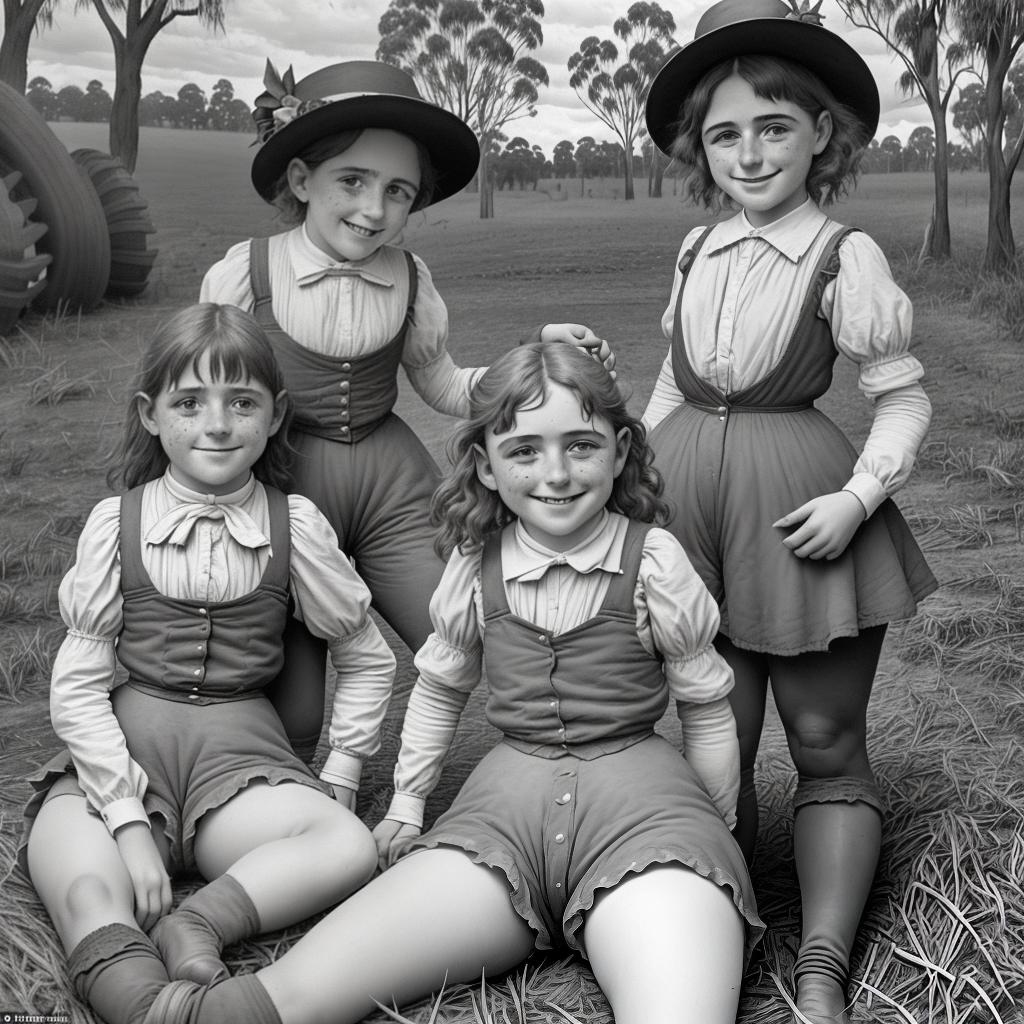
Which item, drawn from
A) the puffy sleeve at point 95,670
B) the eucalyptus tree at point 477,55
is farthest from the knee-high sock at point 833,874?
the eucalyptus tree at point 477,55

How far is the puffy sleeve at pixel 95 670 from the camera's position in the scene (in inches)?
79.7

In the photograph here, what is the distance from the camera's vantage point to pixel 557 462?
1.92m

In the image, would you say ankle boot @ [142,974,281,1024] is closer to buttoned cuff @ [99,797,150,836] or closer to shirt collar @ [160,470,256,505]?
buttoned cuff @ [99,797,150,836]

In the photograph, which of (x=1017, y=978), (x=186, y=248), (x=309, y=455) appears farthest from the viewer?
(x=186, y=248)

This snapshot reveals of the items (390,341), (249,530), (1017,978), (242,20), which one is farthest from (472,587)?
(242,20)

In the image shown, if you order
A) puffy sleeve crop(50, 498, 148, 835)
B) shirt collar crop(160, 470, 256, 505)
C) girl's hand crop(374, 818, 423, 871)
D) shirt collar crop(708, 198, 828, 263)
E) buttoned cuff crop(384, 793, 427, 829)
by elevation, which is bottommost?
girl's hand crop(374, 818, 423, 871)

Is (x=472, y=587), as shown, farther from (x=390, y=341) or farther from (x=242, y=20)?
(x=242, y=20)

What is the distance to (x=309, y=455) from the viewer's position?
234 centimetres

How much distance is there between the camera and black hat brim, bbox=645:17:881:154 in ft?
6.59

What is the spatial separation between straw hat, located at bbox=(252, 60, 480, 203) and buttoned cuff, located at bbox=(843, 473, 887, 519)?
869mm

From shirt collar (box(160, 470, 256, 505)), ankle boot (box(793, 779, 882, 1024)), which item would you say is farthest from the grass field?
shirt collar (box(160, 470, 256, 505))

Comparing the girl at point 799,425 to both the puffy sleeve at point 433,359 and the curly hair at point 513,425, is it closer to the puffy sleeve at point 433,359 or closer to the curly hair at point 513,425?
the curly hair at point 513,425

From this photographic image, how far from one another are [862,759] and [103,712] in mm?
1143

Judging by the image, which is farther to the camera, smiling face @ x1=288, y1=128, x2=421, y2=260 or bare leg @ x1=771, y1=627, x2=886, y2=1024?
smiling face @ x1=288, y1=128, x2=421, y2=260
